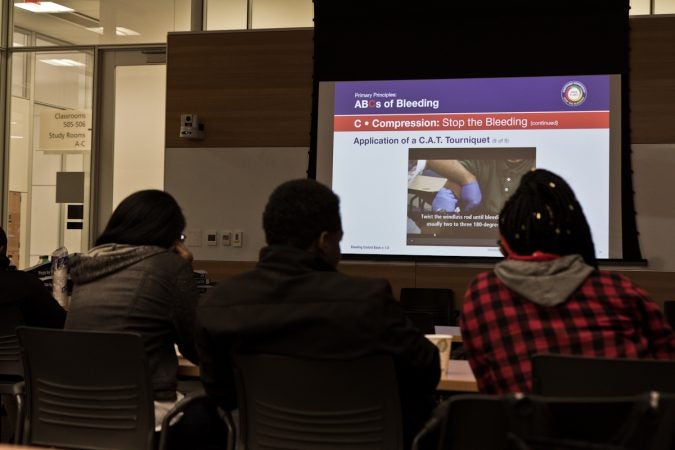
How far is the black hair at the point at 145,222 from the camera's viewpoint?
2705 millimetres

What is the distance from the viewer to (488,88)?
6.46m

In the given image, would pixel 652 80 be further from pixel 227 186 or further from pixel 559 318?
pixel 559 318

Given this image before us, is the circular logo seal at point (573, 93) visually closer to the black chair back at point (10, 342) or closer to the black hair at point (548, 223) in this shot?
the black hair at point (548, 223)

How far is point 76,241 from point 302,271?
6.64 metres

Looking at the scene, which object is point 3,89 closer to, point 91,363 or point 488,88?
point 488,88

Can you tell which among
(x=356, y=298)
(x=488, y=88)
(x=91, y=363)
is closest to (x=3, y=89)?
(x=488, y=88)

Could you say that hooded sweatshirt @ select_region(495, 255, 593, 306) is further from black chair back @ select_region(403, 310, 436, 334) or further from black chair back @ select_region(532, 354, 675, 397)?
black chair back @ select_region(403, 310, 436, 334)

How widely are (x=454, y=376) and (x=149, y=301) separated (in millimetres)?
978

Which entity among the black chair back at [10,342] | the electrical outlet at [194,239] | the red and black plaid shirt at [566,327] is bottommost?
the black chair back at [10,342]

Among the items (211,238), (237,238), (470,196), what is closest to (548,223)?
(470,196)

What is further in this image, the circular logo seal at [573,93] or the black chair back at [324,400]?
the circular logo seal at [573,93]

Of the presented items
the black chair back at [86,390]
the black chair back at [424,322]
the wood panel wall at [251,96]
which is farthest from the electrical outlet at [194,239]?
the black chair back at [86,390]

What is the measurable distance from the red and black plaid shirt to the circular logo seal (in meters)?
4.36

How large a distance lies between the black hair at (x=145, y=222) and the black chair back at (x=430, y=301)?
3.50 m
